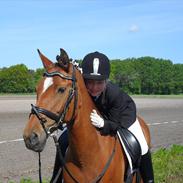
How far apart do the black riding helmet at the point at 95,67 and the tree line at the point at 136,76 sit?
88.8 m

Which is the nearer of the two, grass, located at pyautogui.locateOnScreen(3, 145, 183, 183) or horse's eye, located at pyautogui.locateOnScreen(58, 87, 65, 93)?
horse's eye, located at pyautogui.locateOnScreen(58, 87, 65, 93)

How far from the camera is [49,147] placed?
1350 centimetres

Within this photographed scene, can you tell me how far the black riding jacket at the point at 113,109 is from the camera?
504 cm

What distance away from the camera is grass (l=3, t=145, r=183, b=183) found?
8438 millimetres

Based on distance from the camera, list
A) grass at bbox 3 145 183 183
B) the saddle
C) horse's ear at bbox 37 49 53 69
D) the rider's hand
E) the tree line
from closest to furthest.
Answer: horse's ear at bbox 37 49 53 69 → the rider's hand → the saddle → grass at bbox 3 145 183 183 → the tree line

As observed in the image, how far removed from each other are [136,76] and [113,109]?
12439 centimetres

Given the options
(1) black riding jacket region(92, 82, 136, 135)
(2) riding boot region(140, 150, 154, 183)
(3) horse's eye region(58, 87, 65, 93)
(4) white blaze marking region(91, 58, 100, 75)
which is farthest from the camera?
(2) riding boot region(140, 150, 154, 183)

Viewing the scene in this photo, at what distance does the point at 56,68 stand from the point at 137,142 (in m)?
1.73

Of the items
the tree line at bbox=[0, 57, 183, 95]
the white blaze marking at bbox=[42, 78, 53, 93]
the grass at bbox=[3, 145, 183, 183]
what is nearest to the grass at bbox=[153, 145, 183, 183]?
the grass at bbox=[3, 145, 183, 183]

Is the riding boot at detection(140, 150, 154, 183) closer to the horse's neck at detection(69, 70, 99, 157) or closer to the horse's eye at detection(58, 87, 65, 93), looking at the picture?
the horse's neck at detection(69, 70, 99, 157)

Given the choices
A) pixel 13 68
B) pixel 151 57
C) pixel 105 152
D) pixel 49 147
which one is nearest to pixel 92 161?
pixel 105 152

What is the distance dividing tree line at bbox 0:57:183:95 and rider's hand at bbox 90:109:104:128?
3502 inches

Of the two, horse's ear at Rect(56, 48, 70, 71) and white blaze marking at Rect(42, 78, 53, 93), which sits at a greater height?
horse's ear at Rect(56, 48, 70, 71)

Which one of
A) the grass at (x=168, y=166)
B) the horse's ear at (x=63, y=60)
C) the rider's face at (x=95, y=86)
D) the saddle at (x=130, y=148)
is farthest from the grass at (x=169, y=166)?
the horse's ear at (x=63, y=60)
